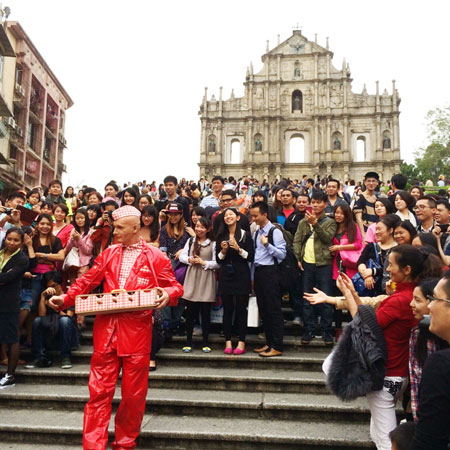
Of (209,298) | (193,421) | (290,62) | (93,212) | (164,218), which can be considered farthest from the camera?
(290,62)

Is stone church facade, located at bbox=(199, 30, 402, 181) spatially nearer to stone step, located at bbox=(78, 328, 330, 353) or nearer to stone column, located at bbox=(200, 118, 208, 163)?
stone column, located at bbox=(200, 118, 208, 163)

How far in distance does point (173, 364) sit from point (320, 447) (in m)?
2.15

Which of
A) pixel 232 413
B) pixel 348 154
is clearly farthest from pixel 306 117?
pixel 232 413

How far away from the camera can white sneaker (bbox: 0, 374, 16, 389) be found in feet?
15.4

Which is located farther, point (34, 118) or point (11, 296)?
point (34, 118)

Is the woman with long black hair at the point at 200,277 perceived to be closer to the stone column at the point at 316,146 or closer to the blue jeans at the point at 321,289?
the blue jeans at the point at 321,289

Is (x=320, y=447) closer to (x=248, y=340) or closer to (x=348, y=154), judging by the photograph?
(x=248, y=340)

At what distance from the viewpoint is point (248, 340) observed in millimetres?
5562

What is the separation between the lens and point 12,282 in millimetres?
4941

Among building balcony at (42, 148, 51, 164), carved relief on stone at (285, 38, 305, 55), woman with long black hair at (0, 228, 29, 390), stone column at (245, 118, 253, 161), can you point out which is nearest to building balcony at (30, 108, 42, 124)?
building balcony at (42, 148, 51, 164)

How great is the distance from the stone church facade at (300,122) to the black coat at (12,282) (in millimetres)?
37344

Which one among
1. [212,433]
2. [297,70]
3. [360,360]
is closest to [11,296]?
[212,433]

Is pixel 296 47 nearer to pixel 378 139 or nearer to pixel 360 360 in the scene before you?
pixel 378 139

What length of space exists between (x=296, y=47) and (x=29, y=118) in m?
29.3
